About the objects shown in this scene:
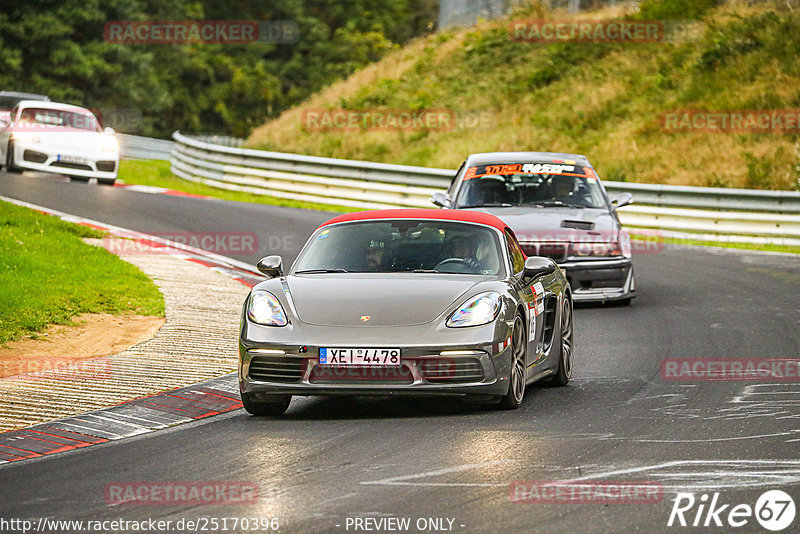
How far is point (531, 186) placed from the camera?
15211 mm

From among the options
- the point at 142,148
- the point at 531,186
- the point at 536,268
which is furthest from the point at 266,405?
the point at 142,148

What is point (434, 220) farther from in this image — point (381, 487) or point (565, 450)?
point (381, 487)

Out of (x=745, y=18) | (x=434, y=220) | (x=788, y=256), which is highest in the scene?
(x=745, y=18)

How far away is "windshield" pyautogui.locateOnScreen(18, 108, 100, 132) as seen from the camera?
2588 cm

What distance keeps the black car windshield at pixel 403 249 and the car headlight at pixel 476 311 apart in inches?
26.7

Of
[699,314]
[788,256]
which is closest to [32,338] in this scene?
[699,314]

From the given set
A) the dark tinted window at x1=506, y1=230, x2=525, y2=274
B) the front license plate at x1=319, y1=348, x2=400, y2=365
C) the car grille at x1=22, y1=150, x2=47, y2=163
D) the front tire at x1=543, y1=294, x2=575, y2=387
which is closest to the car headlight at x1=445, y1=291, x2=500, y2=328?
the front license plate at x1=319, y1=348, x2=400, y2=365

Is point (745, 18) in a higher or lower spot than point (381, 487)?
higher

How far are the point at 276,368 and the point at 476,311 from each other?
133 cm

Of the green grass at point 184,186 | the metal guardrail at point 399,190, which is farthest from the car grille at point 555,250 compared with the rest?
the green grass at point 184,186

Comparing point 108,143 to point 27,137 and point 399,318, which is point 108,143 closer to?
point 27,137

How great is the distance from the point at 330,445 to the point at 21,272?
7349mm

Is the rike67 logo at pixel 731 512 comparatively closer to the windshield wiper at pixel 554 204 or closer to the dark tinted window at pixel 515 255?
the dark tinted window at pixel 515 255

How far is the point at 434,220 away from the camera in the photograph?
9508mm
